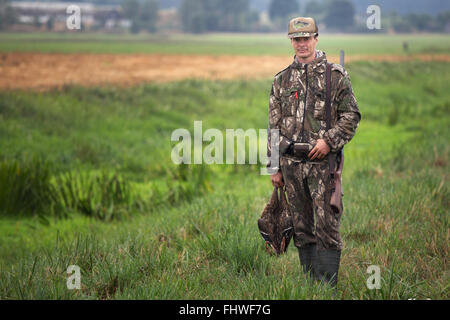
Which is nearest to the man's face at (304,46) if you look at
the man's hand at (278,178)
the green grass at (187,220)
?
the man's hand at (278,178)

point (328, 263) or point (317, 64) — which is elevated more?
point (317, 64)

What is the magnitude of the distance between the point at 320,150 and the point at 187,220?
2.87 metres

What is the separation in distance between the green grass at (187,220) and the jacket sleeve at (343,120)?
106 centimetres

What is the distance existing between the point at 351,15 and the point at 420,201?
116504 millimetres

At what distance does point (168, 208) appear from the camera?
909 centimetres

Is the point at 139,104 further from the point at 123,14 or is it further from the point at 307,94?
the point at 123,14

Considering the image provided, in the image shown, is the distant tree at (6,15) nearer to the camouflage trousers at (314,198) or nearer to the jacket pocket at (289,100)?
the jacket pocket at (289,100)

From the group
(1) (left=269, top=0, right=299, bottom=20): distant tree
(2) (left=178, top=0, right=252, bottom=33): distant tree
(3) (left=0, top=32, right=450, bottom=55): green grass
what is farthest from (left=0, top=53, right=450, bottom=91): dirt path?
(1) (left=269, top=0, right=299, bottom=20): distant tree

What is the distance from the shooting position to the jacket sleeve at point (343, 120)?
4199mm

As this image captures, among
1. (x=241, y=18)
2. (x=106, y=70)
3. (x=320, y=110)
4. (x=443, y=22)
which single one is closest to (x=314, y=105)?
(x=320, y=110)

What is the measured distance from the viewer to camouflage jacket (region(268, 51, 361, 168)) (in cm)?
423

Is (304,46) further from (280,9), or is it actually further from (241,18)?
(280,9)

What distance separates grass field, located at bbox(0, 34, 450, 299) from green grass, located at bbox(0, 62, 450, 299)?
0.02 m

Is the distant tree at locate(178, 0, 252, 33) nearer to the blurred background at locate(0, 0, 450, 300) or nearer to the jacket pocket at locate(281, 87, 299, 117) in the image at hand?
the blurred background at locate(0, 0, 450, 300)
